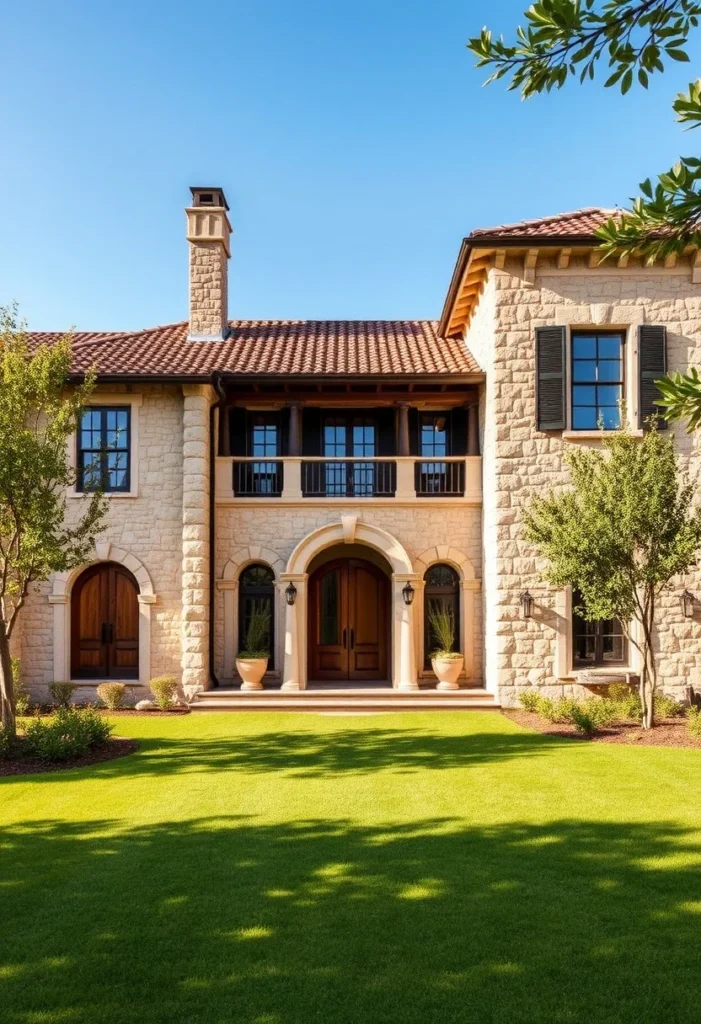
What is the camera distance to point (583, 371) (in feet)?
49.2

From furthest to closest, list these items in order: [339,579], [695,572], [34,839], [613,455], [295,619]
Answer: [339,579]
[295,619]
[695,572]
[613,455]
[34,839]

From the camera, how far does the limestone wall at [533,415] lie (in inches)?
573

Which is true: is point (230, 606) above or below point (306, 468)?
below

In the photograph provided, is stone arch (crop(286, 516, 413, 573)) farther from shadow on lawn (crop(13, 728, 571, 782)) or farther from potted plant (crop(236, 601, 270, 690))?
shadow on lawn (crop(13, 728, 571, 782))

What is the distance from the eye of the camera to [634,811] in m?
7.75

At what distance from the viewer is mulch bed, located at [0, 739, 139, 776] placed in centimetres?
994

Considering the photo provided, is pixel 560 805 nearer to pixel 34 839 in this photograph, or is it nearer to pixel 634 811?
pixel 634 811

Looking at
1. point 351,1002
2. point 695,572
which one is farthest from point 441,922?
point 695,572

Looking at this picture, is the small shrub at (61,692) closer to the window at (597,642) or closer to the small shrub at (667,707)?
the window at (597,642)

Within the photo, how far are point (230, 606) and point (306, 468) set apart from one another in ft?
11.0

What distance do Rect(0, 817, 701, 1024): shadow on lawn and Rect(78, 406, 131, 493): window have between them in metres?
9.93

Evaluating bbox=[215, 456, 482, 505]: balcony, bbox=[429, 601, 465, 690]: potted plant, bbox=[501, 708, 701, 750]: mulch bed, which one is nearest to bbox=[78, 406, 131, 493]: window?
bbox=[215, 456, 482, 505]: balcony

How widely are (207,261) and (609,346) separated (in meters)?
9.44

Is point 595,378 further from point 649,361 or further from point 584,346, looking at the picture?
point 649,361
